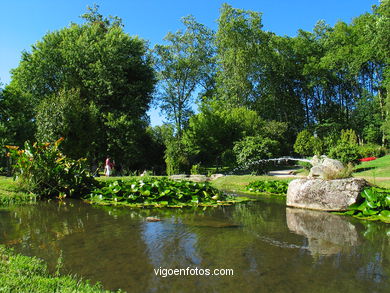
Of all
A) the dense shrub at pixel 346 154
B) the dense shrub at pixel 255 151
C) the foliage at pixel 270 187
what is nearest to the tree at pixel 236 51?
the dense shrub at pixel 255 151

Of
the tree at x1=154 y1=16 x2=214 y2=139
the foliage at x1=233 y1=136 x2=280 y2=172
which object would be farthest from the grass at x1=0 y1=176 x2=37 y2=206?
the tree at x1=154 y1=16 x2=214 y2=139

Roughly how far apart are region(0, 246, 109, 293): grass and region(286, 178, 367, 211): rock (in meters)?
5.72

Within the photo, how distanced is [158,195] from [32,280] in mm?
5062

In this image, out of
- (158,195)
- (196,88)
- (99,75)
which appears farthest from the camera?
(196,88)

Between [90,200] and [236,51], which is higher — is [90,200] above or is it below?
below

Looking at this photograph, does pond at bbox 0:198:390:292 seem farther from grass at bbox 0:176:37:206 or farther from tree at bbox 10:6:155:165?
tree at bbox 10:6:155:165

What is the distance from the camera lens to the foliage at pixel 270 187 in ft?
33.5

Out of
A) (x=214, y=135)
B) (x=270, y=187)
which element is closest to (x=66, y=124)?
(x=214, y=135)

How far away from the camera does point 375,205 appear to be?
6.27 m

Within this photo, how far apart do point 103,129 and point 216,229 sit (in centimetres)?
2034

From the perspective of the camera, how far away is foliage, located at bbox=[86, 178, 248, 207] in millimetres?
7611

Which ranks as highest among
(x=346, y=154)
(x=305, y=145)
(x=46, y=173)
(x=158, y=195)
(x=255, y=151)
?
(x=305, y=145)

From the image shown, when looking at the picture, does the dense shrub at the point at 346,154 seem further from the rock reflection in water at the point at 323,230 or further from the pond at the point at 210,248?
the pond at the point at 210,248

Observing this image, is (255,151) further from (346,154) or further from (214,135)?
(214,135)
